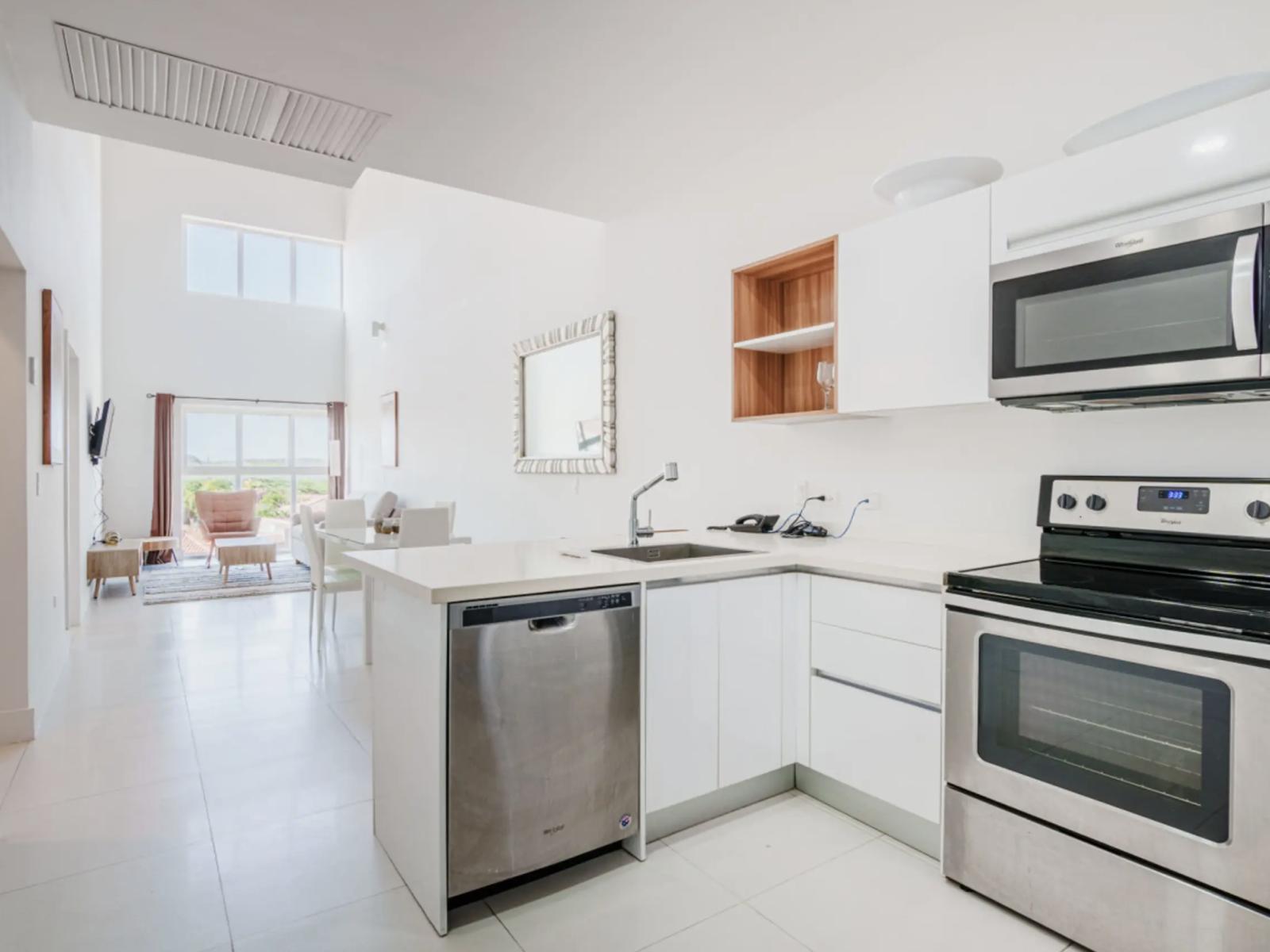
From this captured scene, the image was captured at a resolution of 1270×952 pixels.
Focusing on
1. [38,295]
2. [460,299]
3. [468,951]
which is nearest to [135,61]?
[38,295]

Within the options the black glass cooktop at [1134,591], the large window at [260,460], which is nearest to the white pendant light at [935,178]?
the black glass cooktop at [1134,591]

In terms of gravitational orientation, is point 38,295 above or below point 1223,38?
below

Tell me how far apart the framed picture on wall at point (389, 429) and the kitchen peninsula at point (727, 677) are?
5.70 meters

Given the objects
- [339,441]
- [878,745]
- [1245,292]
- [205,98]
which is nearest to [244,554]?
[339,441]

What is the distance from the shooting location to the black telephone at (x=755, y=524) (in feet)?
9.93

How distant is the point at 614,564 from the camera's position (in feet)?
6.77

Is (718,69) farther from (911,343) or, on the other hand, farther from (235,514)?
(235,514)

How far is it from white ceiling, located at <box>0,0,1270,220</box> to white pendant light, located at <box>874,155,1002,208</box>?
0.20 m

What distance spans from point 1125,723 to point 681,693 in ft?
3.65

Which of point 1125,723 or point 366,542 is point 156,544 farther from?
point 1125,723

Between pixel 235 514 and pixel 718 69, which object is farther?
pixel 235 514

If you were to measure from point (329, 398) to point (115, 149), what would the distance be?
373 cm

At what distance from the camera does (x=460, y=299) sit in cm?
612

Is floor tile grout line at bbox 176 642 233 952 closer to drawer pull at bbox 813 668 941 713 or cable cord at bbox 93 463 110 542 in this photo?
drawer pull at bbox 813 668 941 713
